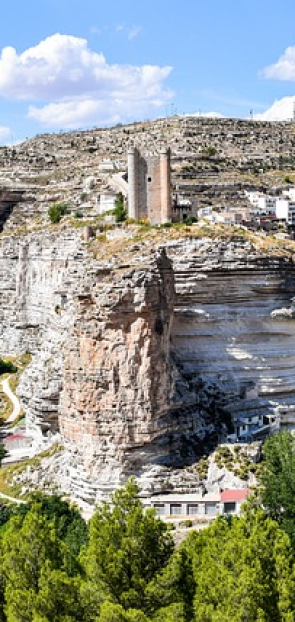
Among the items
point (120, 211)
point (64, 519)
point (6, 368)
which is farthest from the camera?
point (6, 368)

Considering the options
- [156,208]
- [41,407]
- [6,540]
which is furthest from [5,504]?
[156,208]

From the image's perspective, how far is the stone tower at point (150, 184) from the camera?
49125 millimetres

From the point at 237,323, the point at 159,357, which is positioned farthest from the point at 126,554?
the point at 237,323

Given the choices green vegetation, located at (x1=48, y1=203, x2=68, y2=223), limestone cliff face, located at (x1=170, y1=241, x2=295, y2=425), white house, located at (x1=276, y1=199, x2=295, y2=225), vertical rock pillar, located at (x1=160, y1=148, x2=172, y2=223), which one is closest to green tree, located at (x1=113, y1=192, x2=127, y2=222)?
vertical rock pillar, located at (x1=160, y1=148, x2=172, y2=223)

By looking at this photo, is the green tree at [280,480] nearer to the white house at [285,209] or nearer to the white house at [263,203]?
the white house at [285,209]

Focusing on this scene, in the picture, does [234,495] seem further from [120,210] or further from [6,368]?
[6,368]

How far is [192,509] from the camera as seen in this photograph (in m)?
33.0

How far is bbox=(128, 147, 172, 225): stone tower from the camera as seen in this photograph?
49125 millimetres

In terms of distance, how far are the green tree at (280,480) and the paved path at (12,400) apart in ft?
68.7

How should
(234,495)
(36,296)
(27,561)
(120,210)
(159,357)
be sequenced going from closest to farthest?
(27,561)
(234,495)
(159,357)
(120,210)
(36,296)

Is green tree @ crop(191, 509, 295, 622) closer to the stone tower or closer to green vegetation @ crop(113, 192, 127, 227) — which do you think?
the stone tower

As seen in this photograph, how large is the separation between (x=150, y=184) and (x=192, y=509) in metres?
22.2

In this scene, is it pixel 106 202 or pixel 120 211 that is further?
pixel 106 202

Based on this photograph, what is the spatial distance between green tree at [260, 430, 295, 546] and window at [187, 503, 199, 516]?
2511 mm
